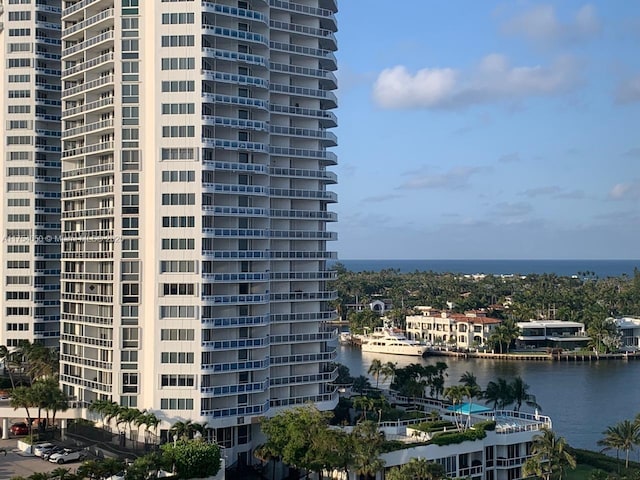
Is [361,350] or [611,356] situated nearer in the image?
[611,356]

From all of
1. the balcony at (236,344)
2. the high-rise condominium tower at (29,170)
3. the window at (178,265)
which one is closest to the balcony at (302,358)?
the balcony at (236,344)

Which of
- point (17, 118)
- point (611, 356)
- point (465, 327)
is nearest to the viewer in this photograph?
point (17, 118)

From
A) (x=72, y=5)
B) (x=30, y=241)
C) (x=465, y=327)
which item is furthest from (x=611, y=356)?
(x=72, y=5)

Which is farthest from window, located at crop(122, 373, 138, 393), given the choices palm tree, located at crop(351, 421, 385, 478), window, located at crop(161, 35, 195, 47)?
window, located at crop(161, 35, 195, 47)

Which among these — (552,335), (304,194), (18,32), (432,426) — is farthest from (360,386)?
(552,335)

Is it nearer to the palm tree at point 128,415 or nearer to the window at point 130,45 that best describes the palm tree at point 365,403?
the palm tree at point 128,415

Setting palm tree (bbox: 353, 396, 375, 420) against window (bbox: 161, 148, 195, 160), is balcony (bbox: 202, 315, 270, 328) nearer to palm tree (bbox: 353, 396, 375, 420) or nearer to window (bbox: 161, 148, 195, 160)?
palm tree (bbox: 353, 396, 375, 420)

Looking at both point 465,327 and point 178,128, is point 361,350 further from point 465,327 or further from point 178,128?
point 178,128
